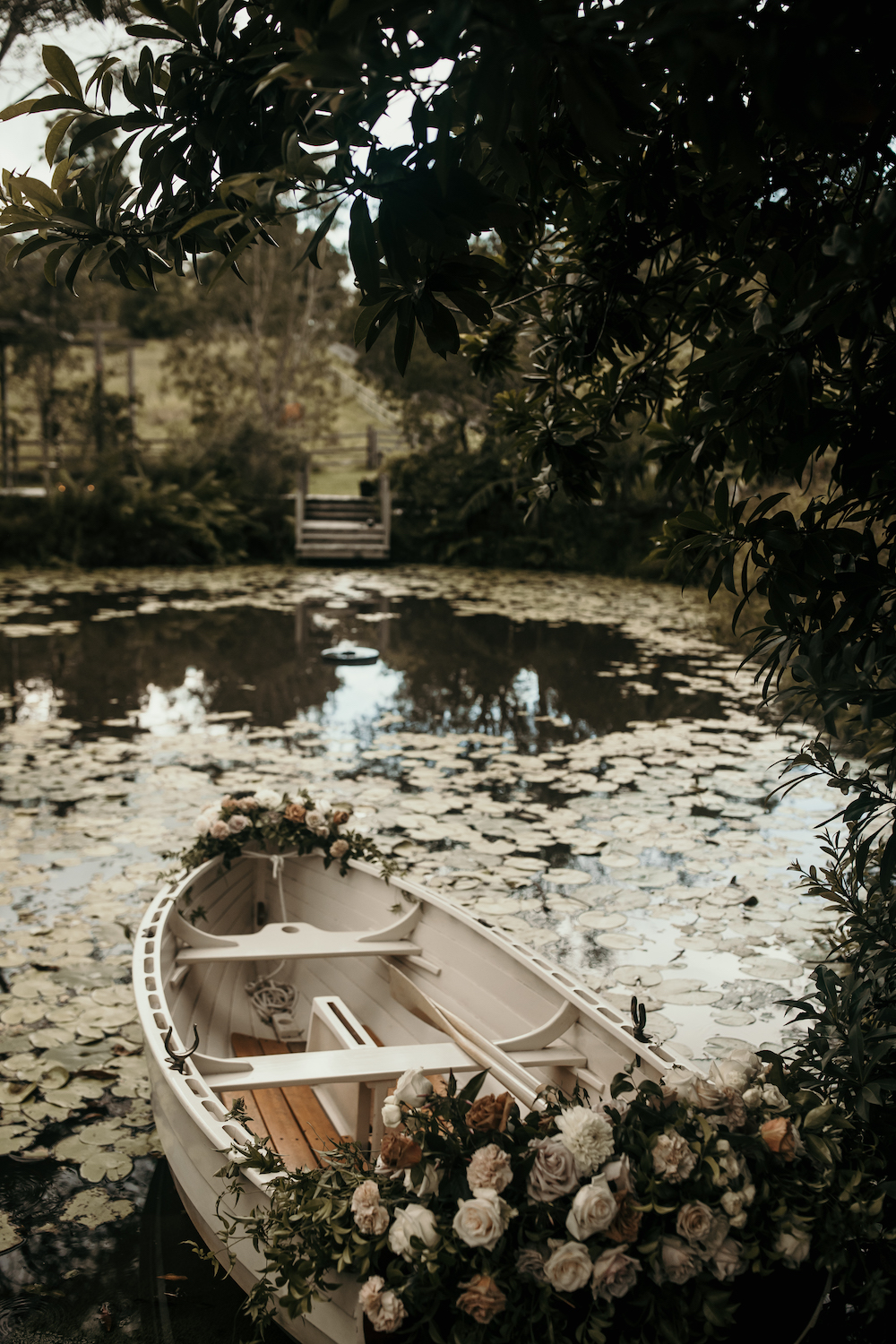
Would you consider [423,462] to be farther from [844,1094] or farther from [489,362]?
[844,1094]

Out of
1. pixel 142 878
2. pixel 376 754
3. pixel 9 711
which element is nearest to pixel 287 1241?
pixel 142 878

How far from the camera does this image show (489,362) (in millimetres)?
2705

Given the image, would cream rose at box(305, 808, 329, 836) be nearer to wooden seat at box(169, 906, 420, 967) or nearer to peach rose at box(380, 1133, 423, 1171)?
wooden seat at box(169, 906, 420, 967)

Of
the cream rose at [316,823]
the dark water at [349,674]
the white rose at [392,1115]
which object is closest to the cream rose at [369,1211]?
the white rose at [392,1115]

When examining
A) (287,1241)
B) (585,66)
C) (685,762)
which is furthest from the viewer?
(685,762)

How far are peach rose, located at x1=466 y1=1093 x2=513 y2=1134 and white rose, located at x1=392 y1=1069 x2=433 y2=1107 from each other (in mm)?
110

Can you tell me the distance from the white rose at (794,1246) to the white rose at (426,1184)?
56 centimetres

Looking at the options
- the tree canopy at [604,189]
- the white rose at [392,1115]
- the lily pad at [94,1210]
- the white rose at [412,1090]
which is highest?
the tree canopy at [604,189]

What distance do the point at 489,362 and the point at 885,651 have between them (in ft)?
5.05

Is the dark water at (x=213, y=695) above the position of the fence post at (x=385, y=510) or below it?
below

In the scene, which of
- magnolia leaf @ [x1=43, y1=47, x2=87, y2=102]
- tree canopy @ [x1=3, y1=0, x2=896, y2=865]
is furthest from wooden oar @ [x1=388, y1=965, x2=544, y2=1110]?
magnolia leaf @ [x1=43, y1=47, x2=87, y2=102]

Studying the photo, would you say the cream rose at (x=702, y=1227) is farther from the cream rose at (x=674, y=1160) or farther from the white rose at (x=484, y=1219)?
the white rose at (x=484, y=1219)

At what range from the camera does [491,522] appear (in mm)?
16359

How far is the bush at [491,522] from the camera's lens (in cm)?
1556
